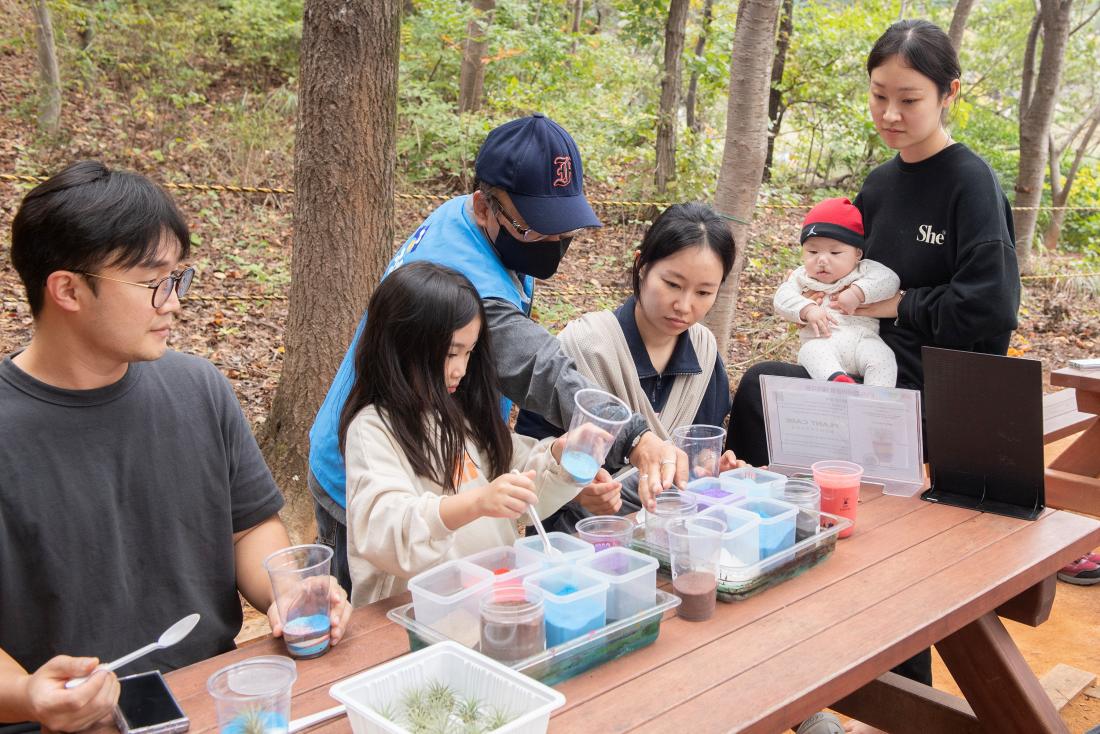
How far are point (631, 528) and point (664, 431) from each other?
0.86m

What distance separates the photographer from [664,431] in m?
2.84

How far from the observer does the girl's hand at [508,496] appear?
1.73 m

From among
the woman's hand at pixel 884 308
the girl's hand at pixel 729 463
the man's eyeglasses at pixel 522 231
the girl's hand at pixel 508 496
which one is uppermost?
the man's eyeglasses at pixel 522 231

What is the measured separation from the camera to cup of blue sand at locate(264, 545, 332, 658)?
170 centimetres

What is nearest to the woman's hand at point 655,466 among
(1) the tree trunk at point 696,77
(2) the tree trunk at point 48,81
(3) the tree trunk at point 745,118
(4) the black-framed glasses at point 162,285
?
(4) the black-framed glasses at point 162,285

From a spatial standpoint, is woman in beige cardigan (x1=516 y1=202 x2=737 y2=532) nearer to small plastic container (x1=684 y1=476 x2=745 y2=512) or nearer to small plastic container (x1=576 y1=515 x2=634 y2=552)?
small plastic container (x1=684 y1=476 x2=745 y2=512)

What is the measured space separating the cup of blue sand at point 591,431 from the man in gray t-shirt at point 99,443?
1.84 ft

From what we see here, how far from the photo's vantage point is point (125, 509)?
1902 mm

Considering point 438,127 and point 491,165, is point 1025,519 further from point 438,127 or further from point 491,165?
point 438,127

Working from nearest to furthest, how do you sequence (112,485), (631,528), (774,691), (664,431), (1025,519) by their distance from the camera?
(774,691) < (112,485) < (631,528) < (1025,519) < (664,431)

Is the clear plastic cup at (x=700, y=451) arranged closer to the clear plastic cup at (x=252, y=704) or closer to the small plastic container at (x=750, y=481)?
the small plastic container at (x=750, y=481)

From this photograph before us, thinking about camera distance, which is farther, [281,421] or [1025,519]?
[281,421]

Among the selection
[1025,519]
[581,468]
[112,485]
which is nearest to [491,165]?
[581,468]

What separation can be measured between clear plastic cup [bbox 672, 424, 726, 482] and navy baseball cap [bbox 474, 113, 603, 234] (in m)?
0.63
